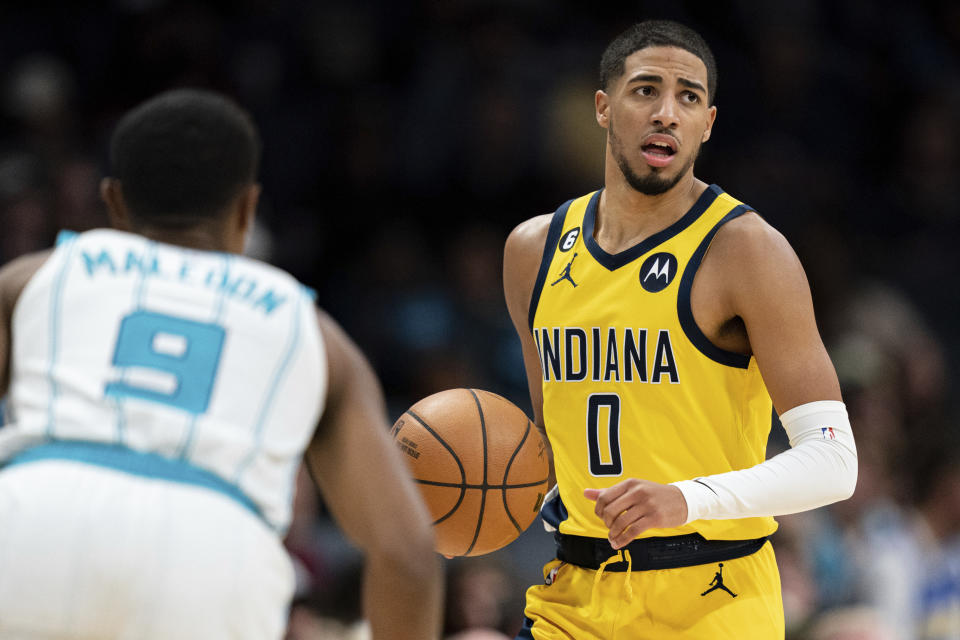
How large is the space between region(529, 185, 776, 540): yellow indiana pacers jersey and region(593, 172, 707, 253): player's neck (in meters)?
0.05

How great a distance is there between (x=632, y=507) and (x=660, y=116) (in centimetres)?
131

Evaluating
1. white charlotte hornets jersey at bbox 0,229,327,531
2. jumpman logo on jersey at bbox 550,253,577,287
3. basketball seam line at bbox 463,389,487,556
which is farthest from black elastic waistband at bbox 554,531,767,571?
white charlotte hornets jersey at bbox 0,229,327,531

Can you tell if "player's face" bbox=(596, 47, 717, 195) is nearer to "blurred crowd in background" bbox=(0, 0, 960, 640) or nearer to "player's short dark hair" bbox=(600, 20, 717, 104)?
"player's short dark hair" bbox=(600, 20, 717, 104)

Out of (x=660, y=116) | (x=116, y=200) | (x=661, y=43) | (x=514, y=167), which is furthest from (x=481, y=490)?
(x=514, y=167)

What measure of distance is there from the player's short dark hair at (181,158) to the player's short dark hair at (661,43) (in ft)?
6.17

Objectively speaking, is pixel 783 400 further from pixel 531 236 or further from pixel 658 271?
pixel 531 236

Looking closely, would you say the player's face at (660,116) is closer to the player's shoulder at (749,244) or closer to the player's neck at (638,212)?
the player's neck at (638,212)

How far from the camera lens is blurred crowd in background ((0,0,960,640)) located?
8.30 metres

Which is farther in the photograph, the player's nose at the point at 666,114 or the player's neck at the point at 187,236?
the player's nose at the point at 666,114

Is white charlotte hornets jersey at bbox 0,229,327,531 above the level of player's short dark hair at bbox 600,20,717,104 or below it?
below

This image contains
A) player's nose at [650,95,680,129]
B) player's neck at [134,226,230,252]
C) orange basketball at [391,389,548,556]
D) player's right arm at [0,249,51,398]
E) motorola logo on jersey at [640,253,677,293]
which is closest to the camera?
player's right arm at [0,249,51,398]

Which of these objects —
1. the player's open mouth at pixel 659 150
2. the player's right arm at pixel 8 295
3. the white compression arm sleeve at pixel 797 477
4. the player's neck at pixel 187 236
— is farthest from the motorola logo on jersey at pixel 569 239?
the player's right arm at pixel 8 295

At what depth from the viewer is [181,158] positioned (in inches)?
105

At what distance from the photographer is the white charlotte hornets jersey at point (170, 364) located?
2492 millimetres
